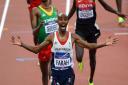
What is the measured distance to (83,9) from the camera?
10859 millimetres

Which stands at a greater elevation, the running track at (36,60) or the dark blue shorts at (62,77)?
the dark blue shorts at (62,77)

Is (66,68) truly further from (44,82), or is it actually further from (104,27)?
(104,27)

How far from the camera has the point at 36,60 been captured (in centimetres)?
1352

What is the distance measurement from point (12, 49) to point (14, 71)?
154cm

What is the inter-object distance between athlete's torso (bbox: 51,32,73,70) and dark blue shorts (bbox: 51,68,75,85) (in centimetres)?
9

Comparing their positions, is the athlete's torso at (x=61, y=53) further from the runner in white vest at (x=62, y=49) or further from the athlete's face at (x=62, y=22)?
the athlete's face at (x=62, y=22)

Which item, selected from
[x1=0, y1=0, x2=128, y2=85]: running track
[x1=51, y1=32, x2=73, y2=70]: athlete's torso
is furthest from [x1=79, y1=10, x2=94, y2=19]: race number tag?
[x1=51, y1=32, x2=73, y2=70]: athlete's torso

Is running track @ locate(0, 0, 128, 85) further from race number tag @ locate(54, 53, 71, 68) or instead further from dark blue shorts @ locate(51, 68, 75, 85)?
race number tag @ locate(54, 53, 71, 68)

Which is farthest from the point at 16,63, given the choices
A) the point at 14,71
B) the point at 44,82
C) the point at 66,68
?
the point at 66,68

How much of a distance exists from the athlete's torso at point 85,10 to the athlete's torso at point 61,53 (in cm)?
195

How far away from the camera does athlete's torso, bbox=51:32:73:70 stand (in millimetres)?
8906

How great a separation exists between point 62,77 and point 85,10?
223cm

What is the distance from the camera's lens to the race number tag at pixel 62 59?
29.3 feet

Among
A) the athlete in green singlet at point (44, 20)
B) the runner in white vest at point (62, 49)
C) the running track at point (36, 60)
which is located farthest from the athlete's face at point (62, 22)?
the running track at point (36, 60)
